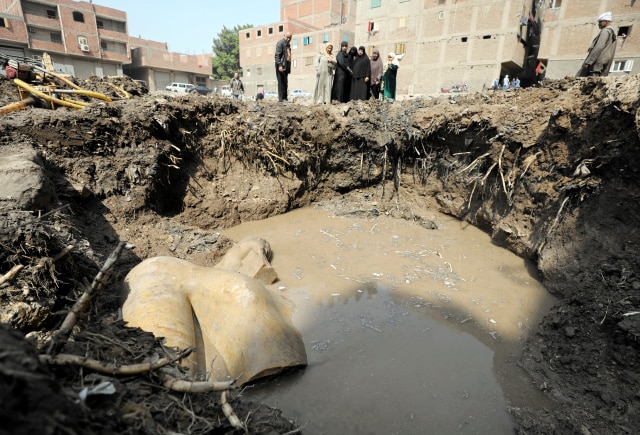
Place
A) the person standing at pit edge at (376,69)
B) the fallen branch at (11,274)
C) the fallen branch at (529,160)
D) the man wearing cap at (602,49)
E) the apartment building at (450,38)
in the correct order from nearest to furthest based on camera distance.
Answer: the fallen branch at (11,274) < the fallen branch at (529,160) < the man wearing cap at (602,49) < the person standing at pit edge at (376,69) < the apartment building at (450,38)

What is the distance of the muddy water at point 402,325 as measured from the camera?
2.88 m

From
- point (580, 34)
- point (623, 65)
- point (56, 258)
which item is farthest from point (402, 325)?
point (580, 34)

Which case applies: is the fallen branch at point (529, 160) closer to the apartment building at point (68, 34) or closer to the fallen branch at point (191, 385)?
the fallen branch at point (191, 385)

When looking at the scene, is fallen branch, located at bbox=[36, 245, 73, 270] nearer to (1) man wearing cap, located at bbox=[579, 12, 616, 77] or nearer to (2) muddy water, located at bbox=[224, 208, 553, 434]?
(2) muddy water, located at bbox=[224, 208, 553, 434]

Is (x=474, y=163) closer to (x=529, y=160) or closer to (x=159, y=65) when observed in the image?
(x=529, y=160)

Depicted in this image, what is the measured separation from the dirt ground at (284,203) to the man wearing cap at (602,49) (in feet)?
2.39

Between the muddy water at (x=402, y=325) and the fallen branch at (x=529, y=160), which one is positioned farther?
the fallen branch at (x=529, y=160)

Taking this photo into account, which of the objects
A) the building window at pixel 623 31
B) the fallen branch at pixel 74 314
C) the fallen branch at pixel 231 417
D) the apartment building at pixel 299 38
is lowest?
the fallen branch at pixel 231 417

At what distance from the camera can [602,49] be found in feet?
18.1

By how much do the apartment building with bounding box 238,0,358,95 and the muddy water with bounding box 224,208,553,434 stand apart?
2819cm

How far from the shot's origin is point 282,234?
6.24m

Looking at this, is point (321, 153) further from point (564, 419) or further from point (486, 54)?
point (486, 54)

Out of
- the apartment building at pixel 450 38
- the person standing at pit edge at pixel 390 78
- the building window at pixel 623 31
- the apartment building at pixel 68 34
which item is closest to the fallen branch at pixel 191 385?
the person standing at pit edge at pixel 390 78

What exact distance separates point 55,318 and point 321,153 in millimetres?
5646
